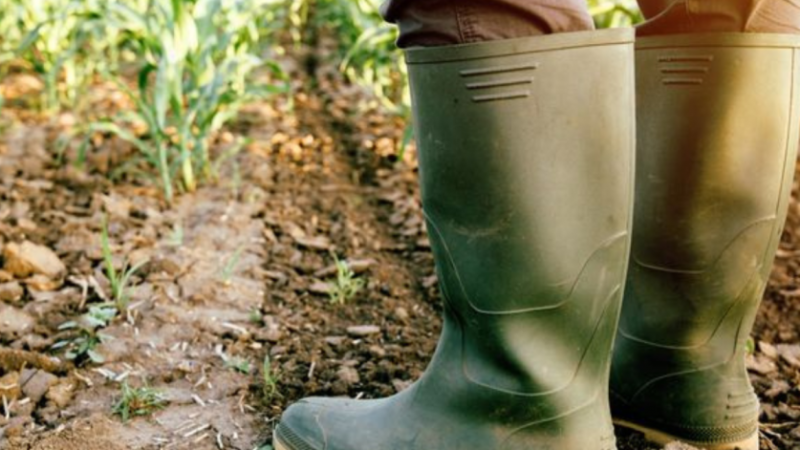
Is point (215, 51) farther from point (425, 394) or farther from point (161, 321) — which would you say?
point (425, 394)

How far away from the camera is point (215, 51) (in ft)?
8.09

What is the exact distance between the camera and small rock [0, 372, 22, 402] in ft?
4.37

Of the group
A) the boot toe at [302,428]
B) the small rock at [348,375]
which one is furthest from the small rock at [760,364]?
the boot toe at [302,428]

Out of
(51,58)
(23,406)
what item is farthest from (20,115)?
(23,406)

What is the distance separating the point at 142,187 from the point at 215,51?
43 cm

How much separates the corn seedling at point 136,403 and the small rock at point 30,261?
56 centimetres

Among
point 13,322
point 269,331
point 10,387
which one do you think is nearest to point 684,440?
point 269,331

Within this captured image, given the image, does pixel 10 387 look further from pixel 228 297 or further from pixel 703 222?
pixel 703 222

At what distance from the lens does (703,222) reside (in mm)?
1113

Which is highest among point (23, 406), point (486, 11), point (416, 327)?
point (486, 11)

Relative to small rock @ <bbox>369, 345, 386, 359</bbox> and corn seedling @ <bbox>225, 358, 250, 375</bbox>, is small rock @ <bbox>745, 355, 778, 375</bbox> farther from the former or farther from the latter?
corn seedling @ <bbox>225, 358, 250, 375</bbox>

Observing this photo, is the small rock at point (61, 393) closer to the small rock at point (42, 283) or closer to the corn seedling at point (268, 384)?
the corn seedling at point (268, 384)

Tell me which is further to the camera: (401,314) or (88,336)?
(401,314)

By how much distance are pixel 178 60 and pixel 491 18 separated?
1.59 m
